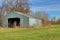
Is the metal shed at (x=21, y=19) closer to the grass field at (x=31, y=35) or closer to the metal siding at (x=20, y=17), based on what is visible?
the metal siding at (x=20, y=17)

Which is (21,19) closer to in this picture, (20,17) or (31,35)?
(20,17)

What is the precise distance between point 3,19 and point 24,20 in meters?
5.80

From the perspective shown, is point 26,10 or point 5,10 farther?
point 26,10

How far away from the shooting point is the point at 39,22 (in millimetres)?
47938

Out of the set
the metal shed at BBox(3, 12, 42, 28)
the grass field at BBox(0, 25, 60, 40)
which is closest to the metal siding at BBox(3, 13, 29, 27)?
the metal shed at BBox(3, 12, 42, 28)

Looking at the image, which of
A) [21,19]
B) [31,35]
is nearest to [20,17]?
[21,19]

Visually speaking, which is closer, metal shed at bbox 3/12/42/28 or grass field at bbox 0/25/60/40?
grass field at bbox 0/25/60/40

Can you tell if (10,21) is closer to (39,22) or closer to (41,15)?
(39,22)

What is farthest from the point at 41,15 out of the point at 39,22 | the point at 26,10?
the point at 39,22

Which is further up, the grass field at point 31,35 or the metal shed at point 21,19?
the metal shed at point 21,19

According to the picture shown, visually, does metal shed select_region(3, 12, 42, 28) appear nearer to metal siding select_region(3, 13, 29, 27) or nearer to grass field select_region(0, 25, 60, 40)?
metal siding select_region(3, 13, 29, 27)

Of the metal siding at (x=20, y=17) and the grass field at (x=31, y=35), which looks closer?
the grass field at (x=31, y=35)

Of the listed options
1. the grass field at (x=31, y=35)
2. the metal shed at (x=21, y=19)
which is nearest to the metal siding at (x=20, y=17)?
the metal shed at (x=21, y=19)

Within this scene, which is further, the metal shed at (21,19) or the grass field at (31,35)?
the metal shed at (21,19)
